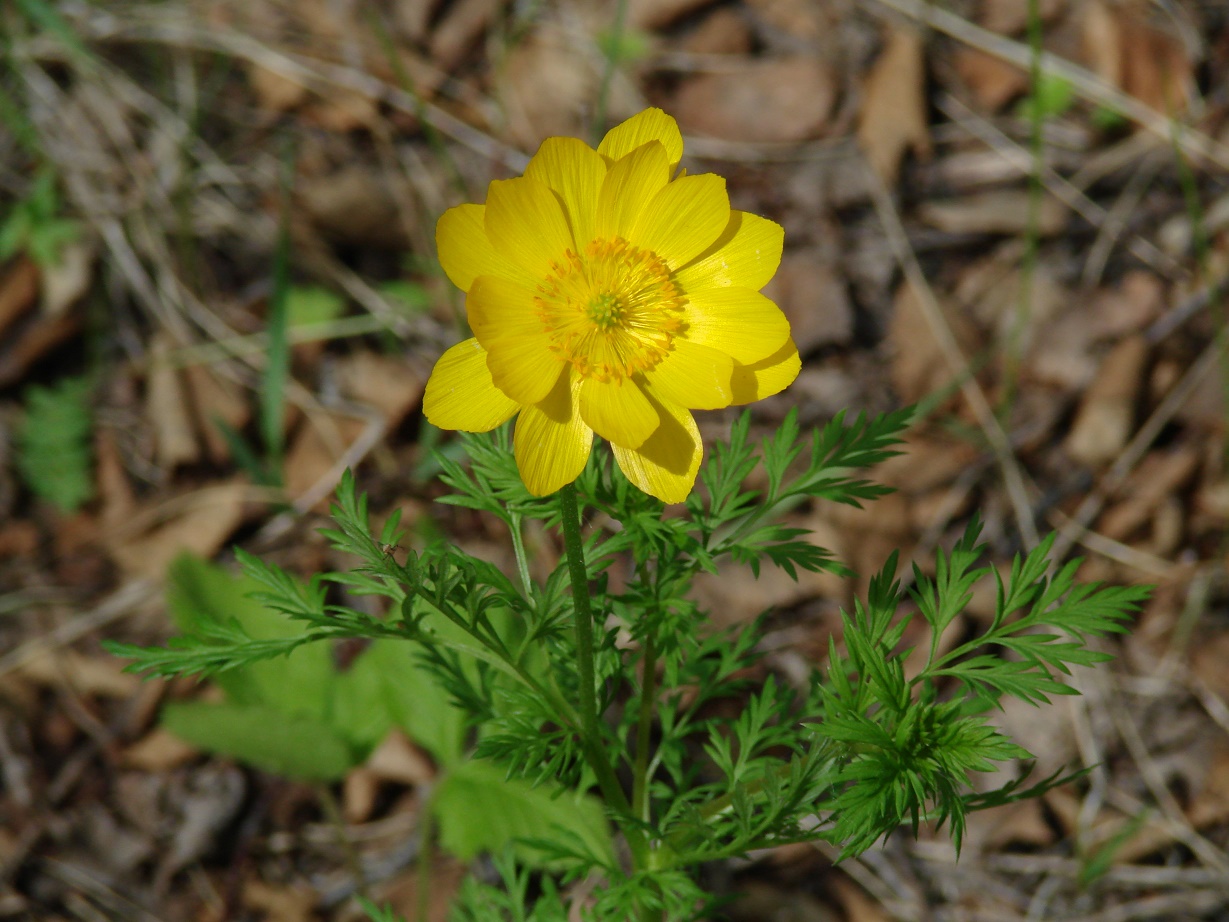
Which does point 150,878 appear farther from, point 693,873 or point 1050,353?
point 1050,353

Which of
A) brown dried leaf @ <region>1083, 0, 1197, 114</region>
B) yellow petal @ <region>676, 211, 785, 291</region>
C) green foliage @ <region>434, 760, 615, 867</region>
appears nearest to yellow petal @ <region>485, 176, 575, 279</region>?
yellow petal @ <region>676, 211, 785, 291</region>

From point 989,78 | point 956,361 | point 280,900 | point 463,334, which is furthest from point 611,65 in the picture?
point 280,900

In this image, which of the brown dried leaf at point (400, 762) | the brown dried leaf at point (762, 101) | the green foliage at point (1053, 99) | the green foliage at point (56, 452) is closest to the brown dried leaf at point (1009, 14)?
the green foliage at point (1053, 99)

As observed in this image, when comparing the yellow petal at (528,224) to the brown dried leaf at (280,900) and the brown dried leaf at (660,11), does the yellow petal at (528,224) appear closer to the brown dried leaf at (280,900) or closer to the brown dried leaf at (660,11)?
the brown dried leaf at (280,900)

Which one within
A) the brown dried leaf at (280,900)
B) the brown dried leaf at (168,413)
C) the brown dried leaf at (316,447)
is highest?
the brown dried leaf at (168,413)

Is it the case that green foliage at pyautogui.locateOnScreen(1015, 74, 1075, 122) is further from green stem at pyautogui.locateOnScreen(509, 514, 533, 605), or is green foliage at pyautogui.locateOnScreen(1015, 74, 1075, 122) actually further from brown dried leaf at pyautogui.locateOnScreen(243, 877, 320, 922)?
brown dried leaf at pyautogui.locateOnScreen(243, 877, 320, 922)

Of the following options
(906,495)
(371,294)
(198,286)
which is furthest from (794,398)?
(198,286)
